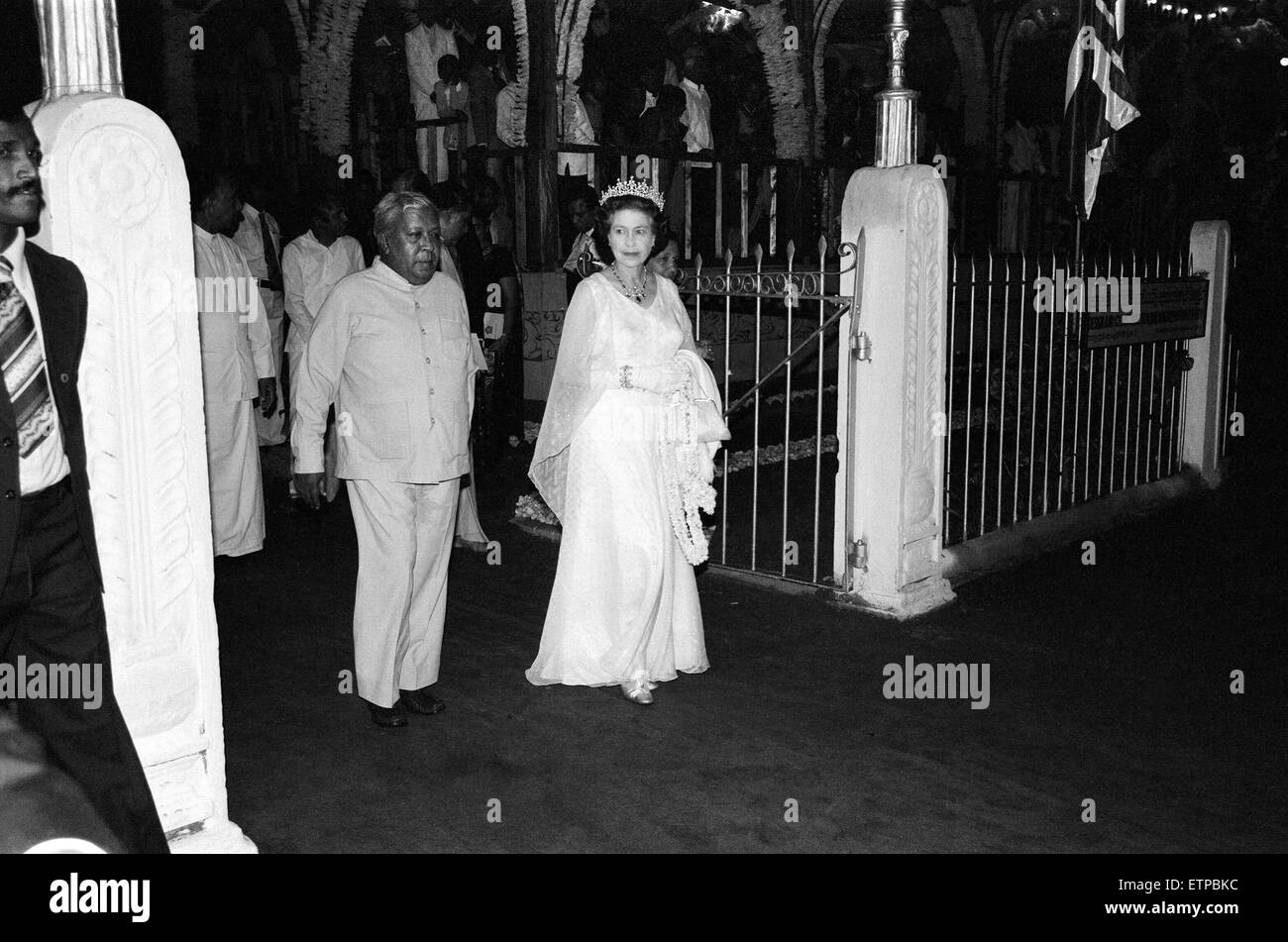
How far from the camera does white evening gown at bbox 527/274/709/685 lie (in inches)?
208

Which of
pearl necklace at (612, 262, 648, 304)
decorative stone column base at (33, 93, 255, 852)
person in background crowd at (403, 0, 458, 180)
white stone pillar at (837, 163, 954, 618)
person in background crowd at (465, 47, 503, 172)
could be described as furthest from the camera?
person in background crowd at (403, 0, 458, 180)

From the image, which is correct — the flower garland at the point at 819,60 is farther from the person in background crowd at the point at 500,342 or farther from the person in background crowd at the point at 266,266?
the person in background crowd at the point at 266,266

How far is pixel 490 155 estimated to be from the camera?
11.5 m

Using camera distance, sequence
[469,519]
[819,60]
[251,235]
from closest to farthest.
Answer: [469,519] < [251,235] < [819,60]

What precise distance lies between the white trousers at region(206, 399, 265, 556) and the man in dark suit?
361 cm

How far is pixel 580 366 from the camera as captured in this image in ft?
17.4

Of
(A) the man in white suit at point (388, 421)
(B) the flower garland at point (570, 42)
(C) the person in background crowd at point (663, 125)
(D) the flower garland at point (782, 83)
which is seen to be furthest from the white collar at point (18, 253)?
(D) the flower garland at point (782, 83)

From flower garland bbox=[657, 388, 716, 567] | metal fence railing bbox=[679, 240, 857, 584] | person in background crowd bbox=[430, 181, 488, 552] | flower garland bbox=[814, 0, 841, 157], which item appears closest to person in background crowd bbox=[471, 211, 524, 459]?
person in background crowd bbox=[430, 181, 488, 552]

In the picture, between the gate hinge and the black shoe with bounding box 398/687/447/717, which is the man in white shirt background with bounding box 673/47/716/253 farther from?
the black shoe with bounding box 398/687/447/717

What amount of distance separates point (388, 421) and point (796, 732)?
194 cm

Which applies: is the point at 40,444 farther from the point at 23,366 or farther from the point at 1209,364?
the point at 1209,364

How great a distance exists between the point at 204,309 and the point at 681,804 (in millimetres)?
4013

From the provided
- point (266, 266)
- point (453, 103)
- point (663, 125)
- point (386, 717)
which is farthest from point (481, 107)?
point (386, 717)

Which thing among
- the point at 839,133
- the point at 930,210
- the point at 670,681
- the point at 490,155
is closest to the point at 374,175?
the point at 490,155
